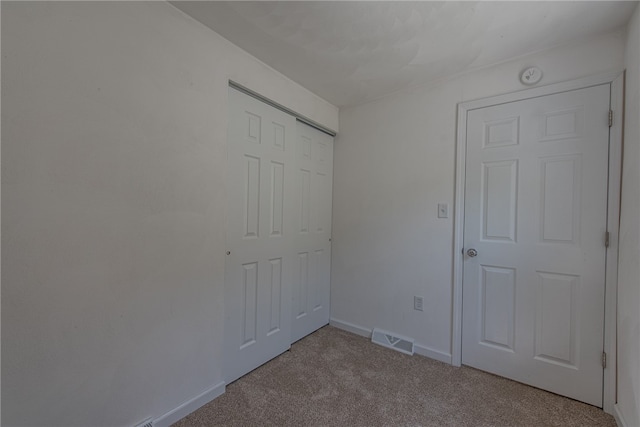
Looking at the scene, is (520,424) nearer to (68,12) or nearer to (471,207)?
(471,207)

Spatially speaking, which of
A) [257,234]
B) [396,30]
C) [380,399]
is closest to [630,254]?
[380,399]

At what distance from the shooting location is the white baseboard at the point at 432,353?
6.82 ft

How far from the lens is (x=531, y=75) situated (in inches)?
69.9

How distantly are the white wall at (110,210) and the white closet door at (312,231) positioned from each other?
83 cm

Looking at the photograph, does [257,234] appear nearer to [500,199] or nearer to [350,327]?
[350,327]

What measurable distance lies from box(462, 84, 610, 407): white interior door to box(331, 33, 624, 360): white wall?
0.17m

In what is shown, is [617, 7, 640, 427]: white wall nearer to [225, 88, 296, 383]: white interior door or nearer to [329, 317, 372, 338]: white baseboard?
[329, 317, 372, 338]: white baseboard

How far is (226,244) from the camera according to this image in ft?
5.71

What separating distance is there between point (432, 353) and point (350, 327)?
2.54 ft

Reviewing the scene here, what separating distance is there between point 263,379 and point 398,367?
1022 mm

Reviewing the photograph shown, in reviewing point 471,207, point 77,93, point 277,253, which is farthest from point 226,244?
point 471,207

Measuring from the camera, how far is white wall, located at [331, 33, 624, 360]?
2074mm

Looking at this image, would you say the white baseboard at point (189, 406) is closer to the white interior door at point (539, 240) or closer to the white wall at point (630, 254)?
the white interior door at point (539, 240)

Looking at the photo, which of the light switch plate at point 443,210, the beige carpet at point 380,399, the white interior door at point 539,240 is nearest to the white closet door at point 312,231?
the beige carpet at point 380,399
